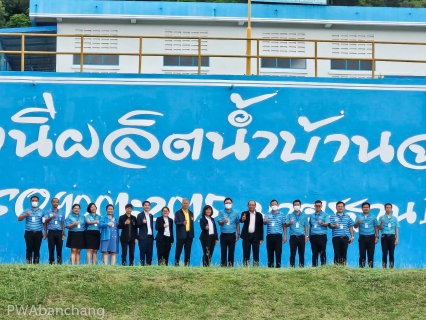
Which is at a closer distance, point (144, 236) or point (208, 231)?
point (144, 236)

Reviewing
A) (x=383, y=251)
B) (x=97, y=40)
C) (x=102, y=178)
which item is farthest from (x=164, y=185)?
(x=97, y=40)

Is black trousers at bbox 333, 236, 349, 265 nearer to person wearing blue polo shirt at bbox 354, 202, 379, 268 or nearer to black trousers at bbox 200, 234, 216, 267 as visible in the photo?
person wearing blue polo shirt at bbox 354, 202, 379, 268

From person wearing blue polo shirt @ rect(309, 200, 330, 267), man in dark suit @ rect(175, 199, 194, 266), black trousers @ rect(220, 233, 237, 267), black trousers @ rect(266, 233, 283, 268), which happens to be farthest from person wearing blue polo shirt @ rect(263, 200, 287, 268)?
man in dark suit @ rect(175, 199, 194, 266)

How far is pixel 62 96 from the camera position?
21.5 meters

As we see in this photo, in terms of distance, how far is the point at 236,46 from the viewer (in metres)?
32.7

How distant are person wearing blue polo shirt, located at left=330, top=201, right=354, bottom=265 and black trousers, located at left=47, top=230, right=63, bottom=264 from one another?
597 cm

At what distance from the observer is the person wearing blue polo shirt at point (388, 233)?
19.5m

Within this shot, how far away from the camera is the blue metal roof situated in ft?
108

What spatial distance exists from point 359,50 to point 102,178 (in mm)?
15286

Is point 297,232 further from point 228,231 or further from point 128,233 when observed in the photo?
point 128,233

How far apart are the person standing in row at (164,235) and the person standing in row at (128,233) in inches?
19.8

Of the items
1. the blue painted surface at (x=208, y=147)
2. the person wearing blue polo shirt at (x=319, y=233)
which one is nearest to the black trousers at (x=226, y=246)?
the person wearing blue polo shirt at (x=319, y=233)

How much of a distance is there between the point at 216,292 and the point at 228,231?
11.0 ft

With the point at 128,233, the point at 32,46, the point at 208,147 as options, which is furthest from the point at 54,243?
the point at 32,46
